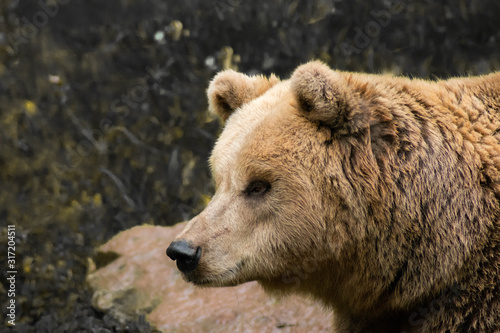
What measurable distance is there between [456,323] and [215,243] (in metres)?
1.40

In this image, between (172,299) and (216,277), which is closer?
(216,277)

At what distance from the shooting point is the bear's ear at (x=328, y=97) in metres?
3.33

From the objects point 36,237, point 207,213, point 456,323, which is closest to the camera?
point 456,323

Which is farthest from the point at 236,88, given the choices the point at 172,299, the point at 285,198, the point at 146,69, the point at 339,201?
the point at 146,69

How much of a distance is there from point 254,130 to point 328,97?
516mm

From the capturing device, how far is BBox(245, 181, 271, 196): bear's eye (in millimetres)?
3525

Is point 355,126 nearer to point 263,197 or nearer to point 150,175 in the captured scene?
point 263,197

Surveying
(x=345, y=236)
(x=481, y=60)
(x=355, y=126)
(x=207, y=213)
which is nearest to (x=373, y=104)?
(x=355, y=126)

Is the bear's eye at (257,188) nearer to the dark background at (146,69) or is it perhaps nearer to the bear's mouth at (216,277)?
the bear's mouth at (216,277)

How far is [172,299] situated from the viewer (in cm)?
501

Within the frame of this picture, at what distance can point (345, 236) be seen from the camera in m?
3.43

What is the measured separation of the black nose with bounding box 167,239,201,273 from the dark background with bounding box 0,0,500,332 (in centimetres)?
444

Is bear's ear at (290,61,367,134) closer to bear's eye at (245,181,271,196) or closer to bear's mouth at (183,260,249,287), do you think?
bear's eye at (245,181,271,196)

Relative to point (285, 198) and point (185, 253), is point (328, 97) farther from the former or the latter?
point (185, 253)
